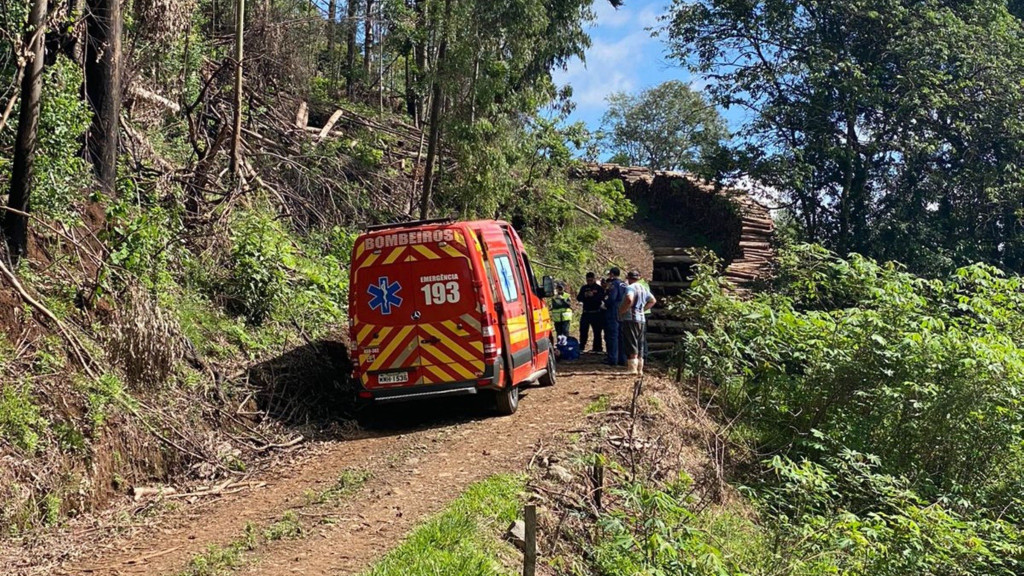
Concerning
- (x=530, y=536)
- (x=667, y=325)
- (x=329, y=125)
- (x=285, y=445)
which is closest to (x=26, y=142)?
(x=285, y=445)

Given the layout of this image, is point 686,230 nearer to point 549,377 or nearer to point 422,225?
point 549,377

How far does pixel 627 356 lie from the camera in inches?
551

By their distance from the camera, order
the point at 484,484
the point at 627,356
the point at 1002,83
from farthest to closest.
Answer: the point at 1002,83 → the point at 627,356 → the point at 484,484

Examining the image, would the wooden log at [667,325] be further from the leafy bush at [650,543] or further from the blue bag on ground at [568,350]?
the leafy bush at [650,543]

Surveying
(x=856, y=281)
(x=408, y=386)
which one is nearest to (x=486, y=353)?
(x=408, y=386)

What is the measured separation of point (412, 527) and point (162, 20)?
31.9 feet

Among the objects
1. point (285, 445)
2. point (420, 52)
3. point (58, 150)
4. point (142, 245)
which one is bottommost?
point (285, 445)

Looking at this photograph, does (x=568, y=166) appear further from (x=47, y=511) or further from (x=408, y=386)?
(x=47, y=511)

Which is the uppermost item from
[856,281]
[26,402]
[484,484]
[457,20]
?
[457,20]

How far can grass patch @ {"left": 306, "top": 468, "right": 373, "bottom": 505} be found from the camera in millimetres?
7664

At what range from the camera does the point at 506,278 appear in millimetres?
11023

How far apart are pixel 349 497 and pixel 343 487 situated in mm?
357

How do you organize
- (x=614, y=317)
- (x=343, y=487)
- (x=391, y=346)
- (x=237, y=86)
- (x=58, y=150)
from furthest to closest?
(x=237, y=86) < (x=614, y=317) < (x=391, y=346) < (x=58, y=150) < (x=343, y=487)

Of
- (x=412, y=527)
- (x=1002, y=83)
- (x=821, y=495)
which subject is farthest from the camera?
(x=1002, y=83)
